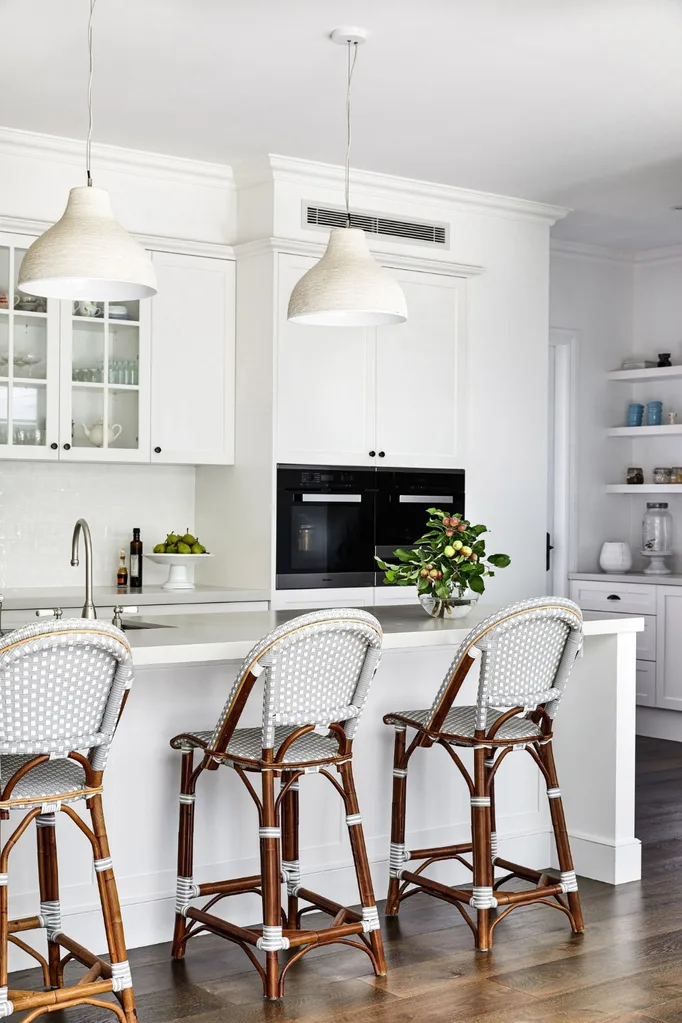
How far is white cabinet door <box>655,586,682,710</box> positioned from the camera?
6711mm

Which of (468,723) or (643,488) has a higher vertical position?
(643,488)

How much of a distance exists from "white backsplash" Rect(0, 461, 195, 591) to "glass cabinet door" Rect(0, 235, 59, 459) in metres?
0.33

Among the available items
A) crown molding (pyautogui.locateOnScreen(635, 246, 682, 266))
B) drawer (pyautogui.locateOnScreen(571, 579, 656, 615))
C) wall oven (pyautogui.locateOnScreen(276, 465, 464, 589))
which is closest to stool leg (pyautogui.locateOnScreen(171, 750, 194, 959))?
wall oven (pyautogui.locateOnScreen(276, 465, 464, 589))

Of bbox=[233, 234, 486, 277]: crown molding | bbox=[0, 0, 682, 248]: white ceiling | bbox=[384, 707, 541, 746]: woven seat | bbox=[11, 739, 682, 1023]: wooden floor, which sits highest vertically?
bbox=[0, 0, 682, 248]: white ceiling

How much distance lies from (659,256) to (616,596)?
82.6 inches

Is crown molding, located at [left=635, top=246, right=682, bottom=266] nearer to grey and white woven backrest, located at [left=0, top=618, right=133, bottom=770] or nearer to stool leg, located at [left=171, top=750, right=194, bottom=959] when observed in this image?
stool leg, located at [left=171, top=750, right=194, bottom=959]

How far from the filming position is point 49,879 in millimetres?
3039

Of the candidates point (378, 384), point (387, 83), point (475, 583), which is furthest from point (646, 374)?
point (475, 583)

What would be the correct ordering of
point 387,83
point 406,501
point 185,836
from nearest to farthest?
point 185,836
point 387,83
point 406,501

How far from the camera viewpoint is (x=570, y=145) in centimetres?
518

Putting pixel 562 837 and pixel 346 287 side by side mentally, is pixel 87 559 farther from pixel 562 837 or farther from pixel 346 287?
pixel 562 837

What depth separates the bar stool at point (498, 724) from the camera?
3.46 metres

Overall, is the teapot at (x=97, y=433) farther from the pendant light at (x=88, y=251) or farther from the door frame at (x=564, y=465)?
the door frame at (x=564, y=465)

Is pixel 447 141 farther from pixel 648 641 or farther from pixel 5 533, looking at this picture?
pixel 648 641
